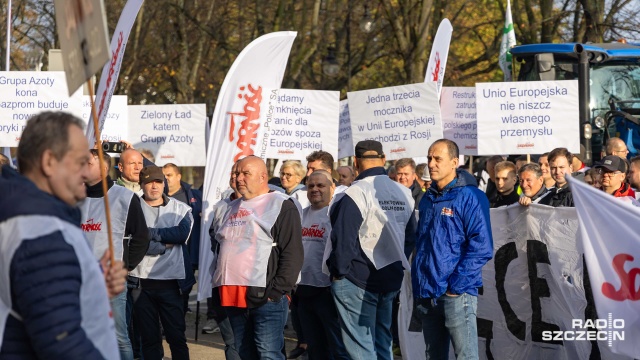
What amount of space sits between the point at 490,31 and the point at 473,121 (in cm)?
2208

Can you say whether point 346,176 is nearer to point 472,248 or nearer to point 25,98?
point 25,98

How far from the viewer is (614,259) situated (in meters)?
6.34

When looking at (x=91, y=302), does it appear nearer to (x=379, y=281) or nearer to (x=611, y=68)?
(x=379, y=281)

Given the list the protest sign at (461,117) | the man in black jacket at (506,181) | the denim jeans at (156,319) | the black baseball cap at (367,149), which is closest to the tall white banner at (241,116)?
the denim jeans at (156,319)

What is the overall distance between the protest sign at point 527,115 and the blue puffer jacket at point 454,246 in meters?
5.14

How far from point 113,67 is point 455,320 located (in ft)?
12.8

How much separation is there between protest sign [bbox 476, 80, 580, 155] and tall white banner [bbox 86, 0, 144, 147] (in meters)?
4.38

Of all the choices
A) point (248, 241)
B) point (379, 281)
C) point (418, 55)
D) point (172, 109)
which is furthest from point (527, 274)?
point (418, 55)

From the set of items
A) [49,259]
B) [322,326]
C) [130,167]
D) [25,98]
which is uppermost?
[25,98]

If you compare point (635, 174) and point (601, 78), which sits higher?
point (601, 78)

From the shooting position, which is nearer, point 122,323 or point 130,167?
point 122,323

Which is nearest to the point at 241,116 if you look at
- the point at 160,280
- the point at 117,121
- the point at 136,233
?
the point at 160,280

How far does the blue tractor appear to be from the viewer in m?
15.5

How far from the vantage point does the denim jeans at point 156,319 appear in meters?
8.97
